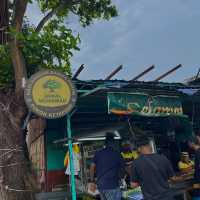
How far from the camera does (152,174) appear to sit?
16.3 feet

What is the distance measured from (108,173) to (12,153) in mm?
2283

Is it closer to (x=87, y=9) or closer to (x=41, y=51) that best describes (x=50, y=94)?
(x=41, y=51)

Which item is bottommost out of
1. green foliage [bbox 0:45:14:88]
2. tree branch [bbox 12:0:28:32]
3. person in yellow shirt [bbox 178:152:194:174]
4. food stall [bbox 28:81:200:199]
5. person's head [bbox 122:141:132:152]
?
person in yellow shirt [bbox 178:152:194:174]

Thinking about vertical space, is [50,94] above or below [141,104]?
above

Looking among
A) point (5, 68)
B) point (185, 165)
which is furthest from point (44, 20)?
point (185, 165)

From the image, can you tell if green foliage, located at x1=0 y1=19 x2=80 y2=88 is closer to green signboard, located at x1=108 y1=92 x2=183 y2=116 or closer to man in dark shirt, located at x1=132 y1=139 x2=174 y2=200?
green signboard, located at x1=108 y1=92 x2=183 y2=116

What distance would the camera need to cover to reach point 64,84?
21.5 ft

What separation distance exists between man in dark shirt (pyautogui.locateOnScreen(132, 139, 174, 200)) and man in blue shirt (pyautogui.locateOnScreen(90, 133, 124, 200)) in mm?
1588

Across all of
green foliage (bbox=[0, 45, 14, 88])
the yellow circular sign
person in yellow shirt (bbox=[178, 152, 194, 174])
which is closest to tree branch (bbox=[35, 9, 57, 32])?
green foliage (bbox=[0, 45, 14, 88])

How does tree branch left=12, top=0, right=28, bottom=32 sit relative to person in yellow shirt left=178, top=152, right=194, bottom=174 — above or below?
above

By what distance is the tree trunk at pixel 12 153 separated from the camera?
7.14 m

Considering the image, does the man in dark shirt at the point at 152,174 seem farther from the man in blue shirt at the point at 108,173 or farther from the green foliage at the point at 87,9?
the green foliage at the point at 87,9

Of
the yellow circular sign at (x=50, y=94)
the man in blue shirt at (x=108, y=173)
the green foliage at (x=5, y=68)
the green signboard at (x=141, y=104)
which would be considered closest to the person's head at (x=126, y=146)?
the green signboard at (x=141, y=104)

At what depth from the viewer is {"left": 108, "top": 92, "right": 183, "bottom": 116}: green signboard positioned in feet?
22.8
